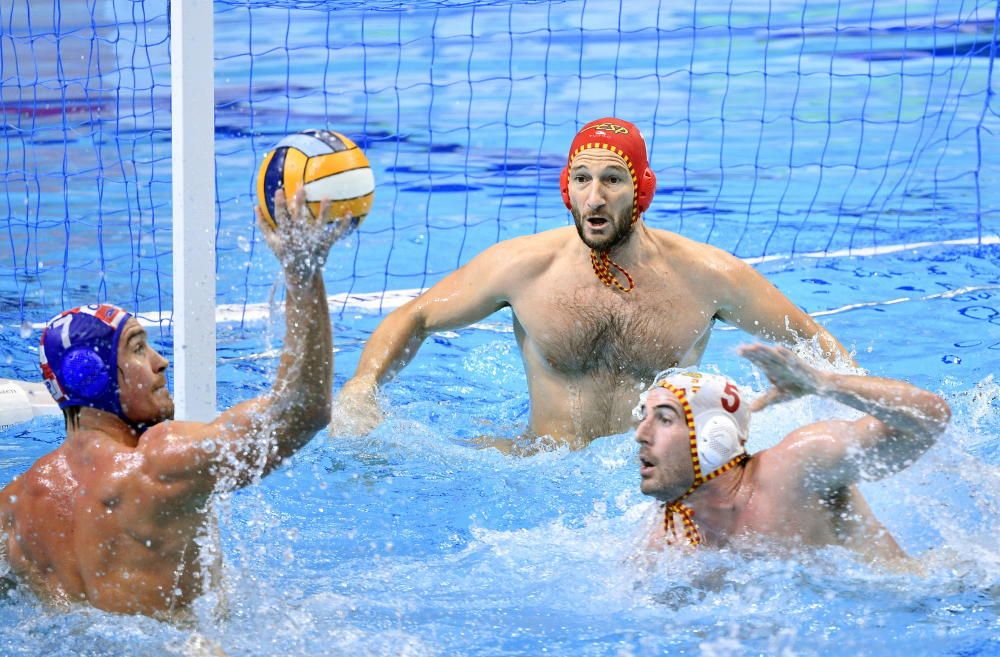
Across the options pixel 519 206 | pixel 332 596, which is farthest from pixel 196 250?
pixel 519 206

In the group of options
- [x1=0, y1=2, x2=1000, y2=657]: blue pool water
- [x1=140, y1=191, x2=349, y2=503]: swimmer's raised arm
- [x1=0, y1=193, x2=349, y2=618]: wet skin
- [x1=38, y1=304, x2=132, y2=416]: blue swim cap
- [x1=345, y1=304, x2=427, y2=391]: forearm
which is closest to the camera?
[x1=140, y1=191, x2=349, y2=503]: swimmer's raised arm

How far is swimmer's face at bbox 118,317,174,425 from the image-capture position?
301 cm

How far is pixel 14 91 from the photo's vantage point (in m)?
10.7

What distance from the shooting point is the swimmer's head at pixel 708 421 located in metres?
3.49

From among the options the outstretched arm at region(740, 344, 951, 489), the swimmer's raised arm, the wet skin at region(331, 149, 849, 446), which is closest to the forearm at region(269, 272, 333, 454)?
the swimmer's raised arm

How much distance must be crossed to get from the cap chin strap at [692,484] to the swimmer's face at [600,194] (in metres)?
0.94

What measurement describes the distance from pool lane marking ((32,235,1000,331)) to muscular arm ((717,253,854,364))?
236 centimetres

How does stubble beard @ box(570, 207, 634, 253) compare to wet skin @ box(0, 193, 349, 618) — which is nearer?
wet skin @ box(0, 193, 349, 618)

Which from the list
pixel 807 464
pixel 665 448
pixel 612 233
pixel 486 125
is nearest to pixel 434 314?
pixel 612 233

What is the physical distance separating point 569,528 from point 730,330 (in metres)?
2.79

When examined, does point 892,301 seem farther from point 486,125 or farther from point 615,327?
point 486,125

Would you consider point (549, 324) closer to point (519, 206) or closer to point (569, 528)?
point (569, 528)

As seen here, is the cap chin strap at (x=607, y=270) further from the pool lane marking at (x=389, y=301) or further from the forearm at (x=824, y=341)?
the pool lane marking at (x=389, y=301)

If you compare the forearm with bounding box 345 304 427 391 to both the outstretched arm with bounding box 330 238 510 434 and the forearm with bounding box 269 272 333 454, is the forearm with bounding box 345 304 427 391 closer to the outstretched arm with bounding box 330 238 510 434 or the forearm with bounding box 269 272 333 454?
the outstretched arm with bounding box 330 238 510 434
